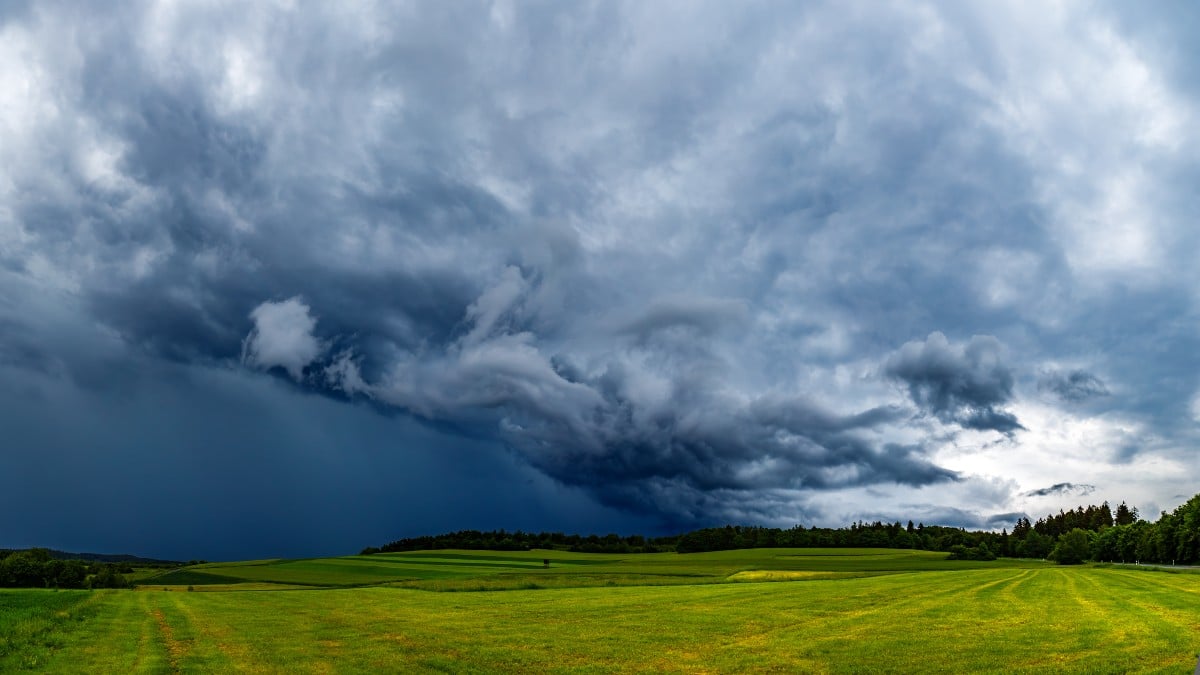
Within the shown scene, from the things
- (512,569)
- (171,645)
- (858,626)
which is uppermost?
(171,645)

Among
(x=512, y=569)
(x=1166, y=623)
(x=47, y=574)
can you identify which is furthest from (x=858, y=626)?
(x=47, y=574)

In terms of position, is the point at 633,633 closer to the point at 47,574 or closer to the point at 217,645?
the point at 217,645

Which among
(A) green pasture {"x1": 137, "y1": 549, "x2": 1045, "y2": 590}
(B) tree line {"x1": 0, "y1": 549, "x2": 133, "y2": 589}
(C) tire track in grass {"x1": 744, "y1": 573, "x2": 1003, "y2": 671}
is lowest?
(A) green pasture {"x1": 137, "y1": 549, "x2": 1045, "y2": 590}

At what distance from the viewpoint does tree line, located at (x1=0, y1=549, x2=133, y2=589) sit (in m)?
105

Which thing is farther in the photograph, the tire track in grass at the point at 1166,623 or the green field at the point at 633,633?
the tire track in grass at the point at 1166,623

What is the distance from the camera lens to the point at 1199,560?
15100 cm

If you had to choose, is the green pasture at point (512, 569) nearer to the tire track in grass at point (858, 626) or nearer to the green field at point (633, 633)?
the green field at point (633, 633)

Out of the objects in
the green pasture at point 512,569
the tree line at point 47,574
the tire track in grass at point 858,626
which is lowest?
the green pasture at point 512,569

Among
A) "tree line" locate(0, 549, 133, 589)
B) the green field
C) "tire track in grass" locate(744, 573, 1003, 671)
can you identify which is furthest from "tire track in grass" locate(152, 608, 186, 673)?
"tree line" locate(0, 549, 133, 589)

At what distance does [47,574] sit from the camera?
10706 cm

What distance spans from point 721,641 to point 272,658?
1816 cm

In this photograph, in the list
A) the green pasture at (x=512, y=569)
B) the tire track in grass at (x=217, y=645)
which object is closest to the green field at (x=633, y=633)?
the tire track in grass at (x=217, y=645)

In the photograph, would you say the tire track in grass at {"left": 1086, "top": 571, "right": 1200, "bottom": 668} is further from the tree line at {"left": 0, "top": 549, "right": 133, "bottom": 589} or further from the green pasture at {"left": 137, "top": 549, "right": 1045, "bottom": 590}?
the tree line at {"left": 0, "top": 549, "right": 133, "bottom": 589}

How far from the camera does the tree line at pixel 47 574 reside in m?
105
